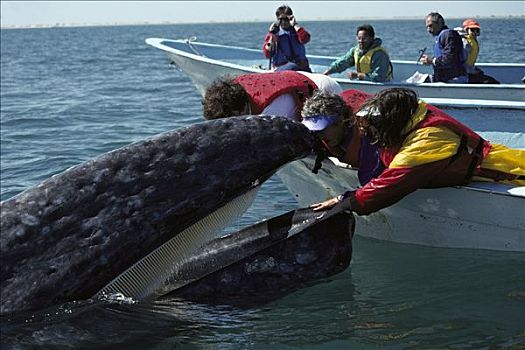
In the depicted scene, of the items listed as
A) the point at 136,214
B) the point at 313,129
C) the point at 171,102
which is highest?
the point at 313,129

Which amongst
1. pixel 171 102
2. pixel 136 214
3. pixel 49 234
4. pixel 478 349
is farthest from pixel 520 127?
pixel 171 102

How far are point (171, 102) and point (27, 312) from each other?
17081 millimetres

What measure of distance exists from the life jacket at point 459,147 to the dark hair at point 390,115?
0.23ft

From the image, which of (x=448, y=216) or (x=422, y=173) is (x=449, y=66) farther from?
(x=422, y=173)

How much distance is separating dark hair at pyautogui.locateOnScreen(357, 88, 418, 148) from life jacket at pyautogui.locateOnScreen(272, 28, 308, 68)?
623 centimetres

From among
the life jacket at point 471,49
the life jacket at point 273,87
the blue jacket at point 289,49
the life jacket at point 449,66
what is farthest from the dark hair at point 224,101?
the life jacket at point 471,49

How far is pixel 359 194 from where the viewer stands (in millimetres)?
6355

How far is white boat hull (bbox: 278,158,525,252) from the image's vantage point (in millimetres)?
6719

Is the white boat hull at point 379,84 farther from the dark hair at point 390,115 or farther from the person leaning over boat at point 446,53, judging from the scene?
the dark hair at point 390,115

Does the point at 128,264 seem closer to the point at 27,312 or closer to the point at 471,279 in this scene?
the point at 27,312

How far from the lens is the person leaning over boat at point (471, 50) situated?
12383 mm

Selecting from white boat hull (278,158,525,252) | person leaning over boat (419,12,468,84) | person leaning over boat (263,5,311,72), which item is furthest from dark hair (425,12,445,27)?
white boat hull (278,158,525,252)

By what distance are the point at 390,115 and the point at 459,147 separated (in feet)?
2.06

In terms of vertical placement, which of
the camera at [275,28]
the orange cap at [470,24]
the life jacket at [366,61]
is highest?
the orange cap at [470,24]
